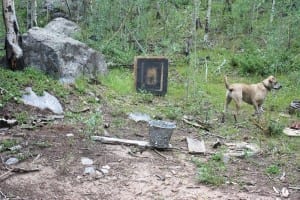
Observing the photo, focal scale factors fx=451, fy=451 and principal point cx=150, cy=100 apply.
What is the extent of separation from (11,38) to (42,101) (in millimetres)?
2236

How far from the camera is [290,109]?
10523 millimetres

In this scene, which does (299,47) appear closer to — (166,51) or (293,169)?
(166,51)

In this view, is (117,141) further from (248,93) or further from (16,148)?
(248,93)

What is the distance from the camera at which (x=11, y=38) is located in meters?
10.3

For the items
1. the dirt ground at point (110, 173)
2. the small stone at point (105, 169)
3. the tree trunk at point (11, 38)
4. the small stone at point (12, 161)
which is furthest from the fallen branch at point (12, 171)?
the tree trunk at point (11, 38)

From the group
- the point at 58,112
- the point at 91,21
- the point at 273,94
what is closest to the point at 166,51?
the point at 91,21

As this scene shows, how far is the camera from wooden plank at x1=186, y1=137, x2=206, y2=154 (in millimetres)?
7210

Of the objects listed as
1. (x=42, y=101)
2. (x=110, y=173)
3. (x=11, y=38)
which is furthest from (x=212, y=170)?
(x=11, y=38)

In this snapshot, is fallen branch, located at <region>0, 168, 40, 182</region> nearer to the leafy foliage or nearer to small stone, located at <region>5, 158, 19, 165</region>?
small stone, located at <region>5, 158, 19, 165</region>

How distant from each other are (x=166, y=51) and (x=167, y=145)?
28.3 feet

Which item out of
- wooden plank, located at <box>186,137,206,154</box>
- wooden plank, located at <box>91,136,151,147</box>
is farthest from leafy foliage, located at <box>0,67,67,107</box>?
wooden plank, located at <box>186,137,206,154</box>

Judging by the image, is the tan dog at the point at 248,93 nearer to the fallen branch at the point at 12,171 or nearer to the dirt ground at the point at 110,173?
the dirt ground at the point at 110,173

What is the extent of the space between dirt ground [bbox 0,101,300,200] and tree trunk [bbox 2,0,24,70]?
304 cm

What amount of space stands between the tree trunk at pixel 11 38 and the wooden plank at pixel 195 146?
470 centimetres
